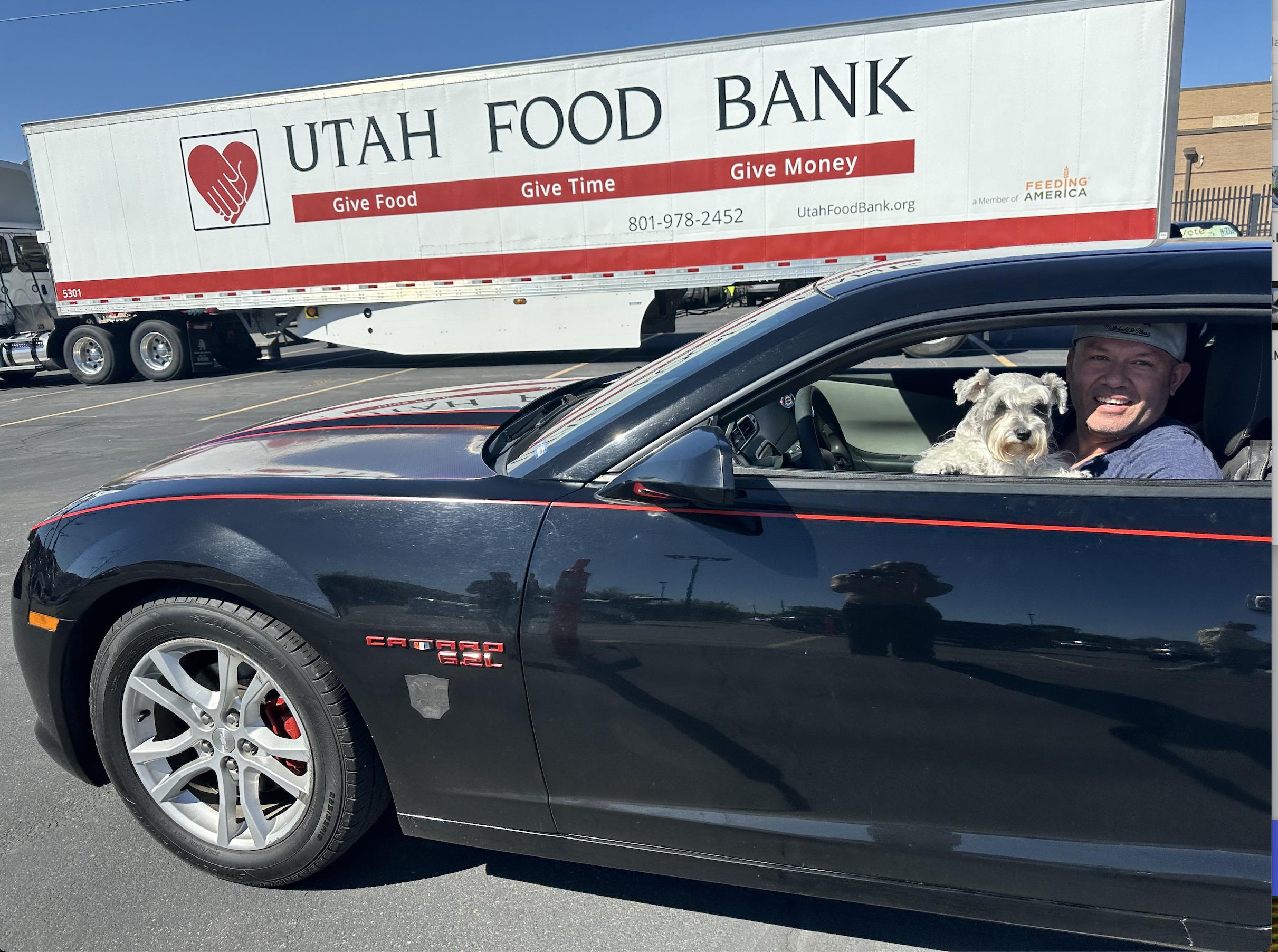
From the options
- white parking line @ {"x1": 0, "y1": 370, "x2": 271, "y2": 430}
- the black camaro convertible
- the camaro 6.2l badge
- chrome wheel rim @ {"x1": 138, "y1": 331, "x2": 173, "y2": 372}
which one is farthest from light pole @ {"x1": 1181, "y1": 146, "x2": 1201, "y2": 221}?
the camaro 6.2l badge

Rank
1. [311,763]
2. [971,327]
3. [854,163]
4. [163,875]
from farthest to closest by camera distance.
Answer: [854,163], [163,875], [311,763], [971,327]

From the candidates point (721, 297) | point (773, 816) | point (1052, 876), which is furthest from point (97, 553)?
point (721, 297)

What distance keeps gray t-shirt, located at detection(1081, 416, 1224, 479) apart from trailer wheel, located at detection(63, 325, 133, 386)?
1694 centimetres

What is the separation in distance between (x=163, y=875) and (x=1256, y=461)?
302 cm

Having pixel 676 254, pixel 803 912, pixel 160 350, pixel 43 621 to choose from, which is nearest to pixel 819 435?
pixel 803 912

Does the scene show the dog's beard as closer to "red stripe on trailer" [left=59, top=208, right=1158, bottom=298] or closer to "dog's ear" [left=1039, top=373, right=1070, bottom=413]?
"dog's ear" [left=1039, top=373, right=1070, bottom=413]

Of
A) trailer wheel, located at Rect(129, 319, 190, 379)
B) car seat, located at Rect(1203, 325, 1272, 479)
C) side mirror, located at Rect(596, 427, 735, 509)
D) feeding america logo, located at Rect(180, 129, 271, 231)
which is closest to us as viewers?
side mirror, located at Rect(596, 427, 735, 509)

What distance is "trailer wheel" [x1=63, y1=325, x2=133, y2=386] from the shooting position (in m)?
15.5

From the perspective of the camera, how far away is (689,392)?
2.07m

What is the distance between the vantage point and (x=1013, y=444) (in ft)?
8.07

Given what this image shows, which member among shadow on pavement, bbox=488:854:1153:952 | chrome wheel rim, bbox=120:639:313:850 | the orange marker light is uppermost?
the orange marker light

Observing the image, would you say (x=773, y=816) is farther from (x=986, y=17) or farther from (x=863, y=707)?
(x=986, y=17)

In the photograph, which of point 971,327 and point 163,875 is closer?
point 971,327

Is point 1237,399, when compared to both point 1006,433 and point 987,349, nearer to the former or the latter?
point 1006,433
